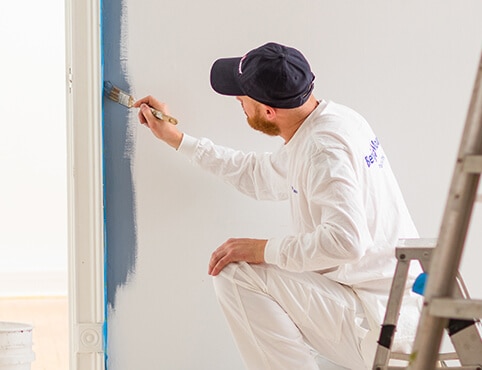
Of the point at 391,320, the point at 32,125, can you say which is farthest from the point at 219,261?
the point at 32,125

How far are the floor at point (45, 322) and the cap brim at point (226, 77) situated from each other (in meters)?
1.61

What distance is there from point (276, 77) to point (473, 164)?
3.89 ft

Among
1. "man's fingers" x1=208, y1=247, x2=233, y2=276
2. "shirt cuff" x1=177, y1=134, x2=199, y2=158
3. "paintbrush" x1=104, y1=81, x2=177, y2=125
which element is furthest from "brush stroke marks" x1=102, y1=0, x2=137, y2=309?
"man's fingers" x1=208, y1=247, x2=233, y2=276

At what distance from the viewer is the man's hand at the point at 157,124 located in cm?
266

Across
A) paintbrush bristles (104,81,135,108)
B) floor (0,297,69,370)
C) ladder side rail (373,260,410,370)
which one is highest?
paintbrush bristles (104,81,135,108)

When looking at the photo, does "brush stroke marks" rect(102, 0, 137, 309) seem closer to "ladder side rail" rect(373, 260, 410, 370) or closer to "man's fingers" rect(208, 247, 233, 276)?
"man's fingers" rect(208, 247, 233, 276)

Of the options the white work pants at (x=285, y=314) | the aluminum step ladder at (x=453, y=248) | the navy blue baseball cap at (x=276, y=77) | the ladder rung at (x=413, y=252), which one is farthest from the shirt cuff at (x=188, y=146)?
the aluminum step ladder at (x=453, y=248)

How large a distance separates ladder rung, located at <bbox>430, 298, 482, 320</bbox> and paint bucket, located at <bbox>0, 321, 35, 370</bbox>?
1.91 m

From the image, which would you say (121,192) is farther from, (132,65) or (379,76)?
(379,76)

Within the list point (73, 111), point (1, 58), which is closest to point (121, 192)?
point (73, 111)

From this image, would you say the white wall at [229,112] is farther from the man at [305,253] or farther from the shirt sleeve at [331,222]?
the shirt sleeve at [331,222]

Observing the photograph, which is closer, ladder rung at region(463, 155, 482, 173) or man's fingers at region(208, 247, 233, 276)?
ladder rung at region(463, 155, 482, 173)

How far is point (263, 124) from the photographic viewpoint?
2.46 meters

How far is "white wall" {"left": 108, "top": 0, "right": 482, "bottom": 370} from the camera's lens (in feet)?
8.97
